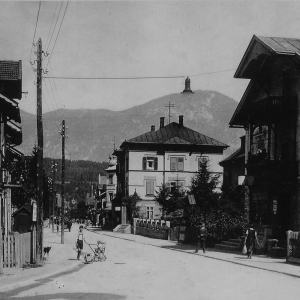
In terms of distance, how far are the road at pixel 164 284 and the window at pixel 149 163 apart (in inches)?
1778

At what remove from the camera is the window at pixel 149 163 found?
66812 millimetres

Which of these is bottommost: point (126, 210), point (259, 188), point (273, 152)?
point (126, 210)

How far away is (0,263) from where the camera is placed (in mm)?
17281

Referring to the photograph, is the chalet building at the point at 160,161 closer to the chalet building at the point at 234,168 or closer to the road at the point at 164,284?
the chalet building at the point at 234,168

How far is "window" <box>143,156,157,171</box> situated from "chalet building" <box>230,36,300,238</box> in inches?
1429

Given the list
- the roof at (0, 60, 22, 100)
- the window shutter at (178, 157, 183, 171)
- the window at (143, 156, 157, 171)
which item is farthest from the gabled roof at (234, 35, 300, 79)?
the window shutter at (178, 157, 183, 171)

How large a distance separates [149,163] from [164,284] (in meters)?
52.0

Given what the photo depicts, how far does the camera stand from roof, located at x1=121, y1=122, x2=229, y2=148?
67.2m

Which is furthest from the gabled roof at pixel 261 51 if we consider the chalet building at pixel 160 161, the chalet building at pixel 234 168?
the chalet building at pixel 160 161

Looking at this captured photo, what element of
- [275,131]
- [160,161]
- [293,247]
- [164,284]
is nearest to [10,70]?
[275,131]

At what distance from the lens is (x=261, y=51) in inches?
1124

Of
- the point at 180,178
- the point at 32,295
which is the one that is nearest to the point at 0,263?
the point at 32,295

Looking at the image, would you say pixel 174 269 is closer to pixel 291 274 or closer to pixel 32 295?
pixel 291 274

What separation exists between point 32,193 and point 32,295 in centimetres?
4015
